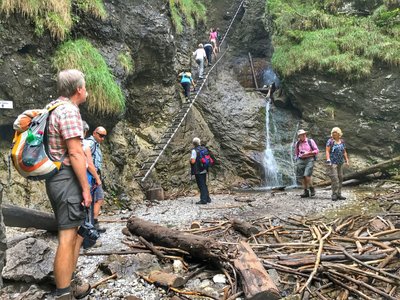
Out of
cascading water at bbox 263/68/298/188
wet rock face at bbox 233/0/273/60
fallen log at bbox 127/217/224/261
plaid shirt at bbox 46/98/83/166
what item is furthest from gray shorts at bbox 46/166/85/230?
wet rock face at bbox 233/0/273/60

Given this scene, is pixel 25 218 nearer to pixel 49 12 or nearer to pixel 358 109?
pixel 49 12

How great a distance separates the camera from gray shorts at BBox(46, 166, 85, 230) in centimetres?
321

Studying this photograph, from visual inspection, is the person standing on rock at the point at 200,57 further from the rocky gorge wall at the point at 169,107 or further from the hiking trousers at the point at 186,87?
the hiking trousers at the point at 186,87

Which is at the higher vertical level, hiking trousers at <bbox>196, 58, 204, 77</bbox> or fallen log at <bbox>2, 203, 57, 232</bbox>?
hiking trousers at <bbox>196, 58, 204, 77</bbox>

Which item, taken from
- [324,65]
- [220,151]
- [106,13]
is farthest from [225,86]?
[106,13]

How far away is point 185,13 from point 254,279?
1744 cm

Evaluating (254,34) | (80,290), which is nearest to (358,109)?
(254,34)

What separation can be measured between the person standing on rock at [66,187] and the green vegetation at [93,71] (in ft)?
22.7

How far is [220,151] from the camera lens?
1625cm

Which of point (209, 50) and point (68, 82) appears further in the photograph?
point (209, 50)

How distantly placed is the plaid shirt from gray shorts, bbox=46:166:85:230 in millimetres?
149

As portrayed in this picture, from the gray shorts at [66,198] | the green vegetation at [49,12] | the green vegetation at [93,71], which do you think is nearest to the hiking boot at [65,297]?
the gray shorts at [66,198]

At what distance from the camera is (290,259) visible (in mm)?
4559

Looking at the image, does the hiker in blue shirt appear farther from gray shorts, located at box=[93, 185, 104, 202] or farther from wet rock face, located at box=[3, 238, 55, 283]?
wet rock face, located at box=[3, 238, 55, 283]
